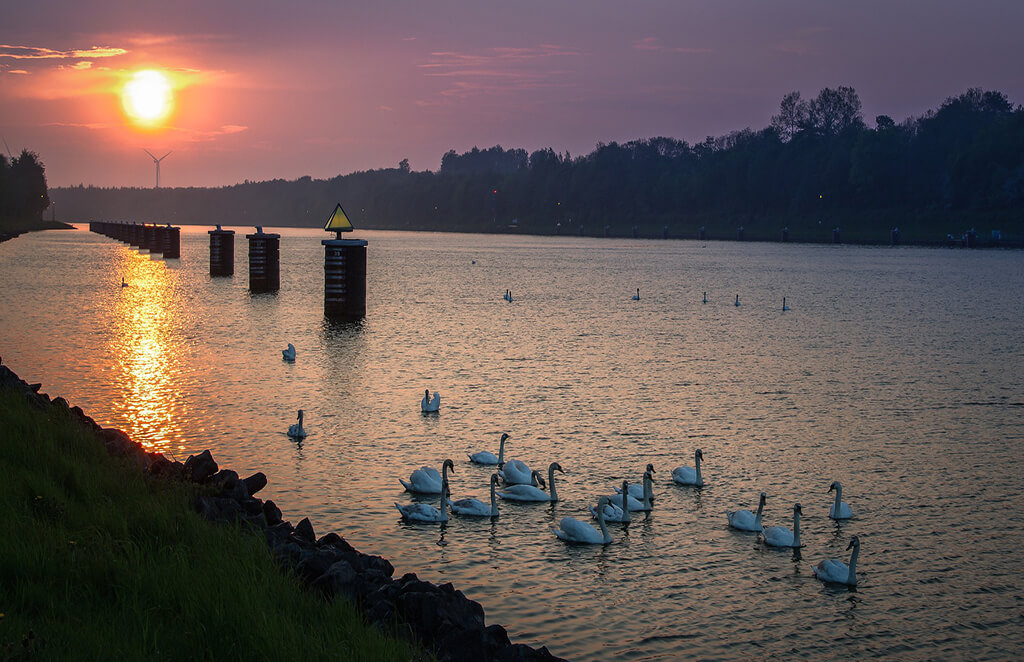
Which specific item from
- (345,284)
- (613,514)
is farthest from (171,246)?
(613,514)

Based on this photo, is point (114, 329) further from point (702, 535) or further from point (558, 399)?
point (702, 535)

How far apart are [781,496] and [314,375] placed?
54.5 feet

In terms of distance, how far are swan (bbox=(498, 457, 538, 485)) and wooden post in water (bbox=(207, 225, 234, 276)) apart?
6456 centimetres

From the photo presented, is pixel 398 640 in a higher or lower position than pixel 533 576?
higher

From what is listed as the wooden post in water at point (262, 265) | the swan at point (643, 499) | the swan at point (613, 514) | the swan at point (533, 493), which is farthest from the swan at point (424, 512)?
the wooden post in water at point (262, 265)

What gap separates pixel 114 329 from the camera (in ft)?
136

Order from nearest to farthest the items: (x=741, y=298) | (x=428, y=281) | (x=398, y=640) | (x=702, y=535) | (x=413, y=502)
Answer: (x=398, y=640) < (x=702, y=535) < (x=413, y=502) < (x=741, y=298) < (x=428, y=281)

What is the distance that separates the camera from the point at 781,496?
60.5 feet

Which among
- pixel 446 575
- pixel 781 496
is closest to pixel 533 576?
pixel 446 575

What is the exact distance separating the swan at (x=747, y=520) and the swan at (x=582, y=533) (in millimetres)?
2269

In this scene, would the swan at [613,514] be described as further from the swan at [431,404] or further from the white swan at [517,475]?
the swan at [431,404]

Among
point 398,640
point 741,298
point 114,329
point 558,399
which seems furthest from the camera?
point 741,298

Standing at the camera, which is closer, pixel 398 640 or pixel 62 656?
pixel 62 656

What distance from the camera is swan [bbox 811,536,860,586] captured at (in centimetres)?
1420
